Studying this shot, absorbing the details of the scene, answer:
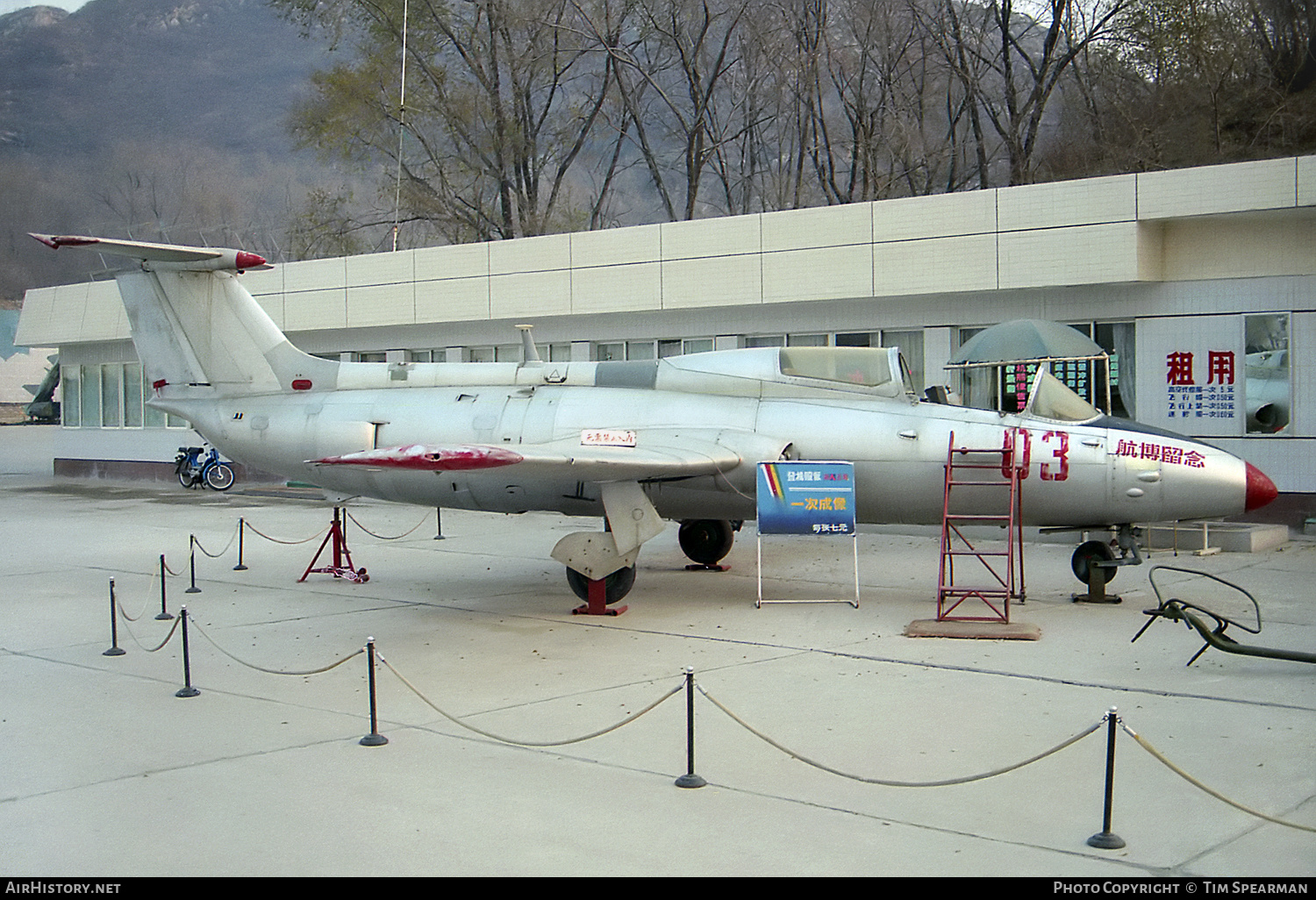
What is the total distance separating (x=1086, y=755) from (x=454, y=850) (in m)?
3.77

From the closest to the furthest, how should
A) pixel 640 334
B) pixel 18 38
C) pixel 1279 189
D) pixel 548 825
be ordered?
1. pixel 548 825
2. pixel 1279 189
3. pixel 640 334
4. pixel 18 38

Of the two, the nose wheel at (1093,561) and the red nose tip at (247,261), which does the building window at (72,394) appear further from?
the nose wheel at (1093,561)

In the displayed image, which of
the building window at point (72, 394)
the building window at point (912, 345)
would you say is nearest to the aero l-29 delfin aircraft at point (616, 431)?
the building window at point (912, 345)

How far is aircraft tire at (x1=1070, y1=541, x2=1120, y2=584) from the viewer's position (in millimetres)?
12281

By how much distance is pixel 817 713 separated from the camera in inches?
316

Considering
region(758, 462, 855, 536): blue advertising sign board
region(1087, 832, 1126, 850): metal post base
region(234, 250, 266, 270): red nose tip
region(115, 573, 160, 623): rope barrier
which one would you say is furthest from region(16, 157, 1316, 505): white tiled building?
region(1087, 832, 1126, 850): metal post base

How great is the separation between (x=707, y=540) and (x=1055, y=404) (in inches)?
188

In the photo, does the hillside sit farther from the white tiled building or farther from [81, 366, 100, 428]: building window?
the white tiled building

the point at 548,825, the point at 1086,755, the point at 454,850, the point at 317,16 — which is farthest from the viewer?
the point at 317,16

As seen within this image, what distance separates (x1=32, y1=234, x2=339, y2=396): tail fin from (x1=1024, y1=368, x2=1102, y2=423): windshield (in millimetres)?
7915

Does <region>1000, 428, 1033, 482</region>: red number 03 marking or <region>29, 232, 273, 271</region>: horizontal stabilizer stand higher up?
<region>29, 232, 273, 271</region>: horizontal stabilizer

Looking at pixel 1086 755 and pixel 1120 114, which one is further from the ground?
pixel 1120 114

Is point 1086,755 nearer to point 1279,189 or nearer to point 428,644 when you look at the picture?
point 428,644

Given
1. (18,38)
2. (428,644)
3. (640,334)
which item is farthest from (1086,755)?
(18,38)
